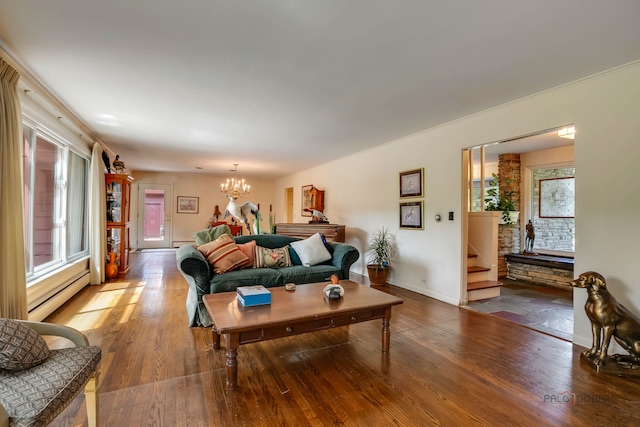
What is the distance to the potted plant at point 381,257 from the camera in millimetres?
4613

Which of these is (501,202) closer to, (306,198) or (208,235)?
(306,198)

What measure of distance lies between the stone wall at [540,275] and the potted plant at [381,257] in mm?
2371

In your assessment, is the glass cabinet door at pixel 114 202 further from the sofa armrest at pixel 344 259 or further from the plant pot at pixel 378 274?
the plant pot at pixel 378 274

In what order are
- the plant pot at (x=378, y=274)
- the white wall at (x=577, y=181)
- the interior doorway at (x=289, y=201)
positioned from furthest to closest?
the interior doorway at (x=289, y=201), the plant pot at (x=378, y=274), the white wall at (x=577, y=181)

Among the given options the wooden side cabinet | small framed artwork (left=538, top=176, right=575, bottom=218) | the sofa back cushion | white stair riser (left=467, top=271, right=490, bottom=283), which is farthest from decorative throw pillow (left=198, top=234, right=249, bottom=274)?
small framed artwork (left=538, top=176, right=575, bottom=218)

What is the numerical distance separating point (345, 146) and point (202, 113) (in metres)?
2.45

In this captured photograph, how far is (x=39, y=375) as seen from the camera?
3.90ft

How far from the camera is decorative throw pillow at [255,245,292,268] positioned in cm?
338

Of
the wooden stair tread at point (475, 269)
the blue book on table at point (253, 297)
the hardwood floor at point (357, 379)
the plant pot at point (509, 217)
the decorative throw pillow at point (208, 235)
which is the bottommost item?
the hardwood floor at point (357, 379)

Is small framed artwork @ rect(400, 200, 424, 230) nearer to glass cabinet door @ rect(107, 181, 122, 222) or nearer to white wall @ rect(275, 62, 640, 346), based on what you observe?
white wall @ rect(275, 62, 640, 346)

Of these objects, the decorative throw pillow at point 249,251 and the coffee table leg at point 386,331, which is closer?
the coffee table leg at point 386,331

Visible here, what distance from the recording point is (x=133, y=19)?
1780 mm

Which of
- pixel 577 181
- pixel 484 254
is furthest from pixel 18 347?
pixel 484 254

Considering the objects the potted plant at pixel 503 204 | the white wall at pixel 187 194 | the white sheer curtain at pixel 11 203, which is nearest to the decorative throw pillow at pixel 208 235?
the white sheer curtain at pixel 11 203
